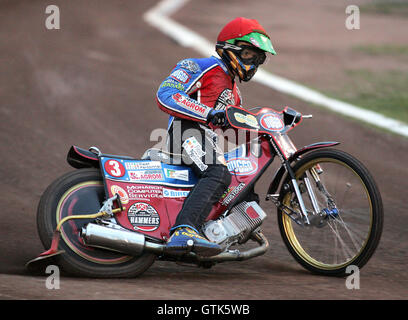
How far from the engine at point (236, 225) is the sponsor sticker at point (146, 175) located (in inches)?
22.4

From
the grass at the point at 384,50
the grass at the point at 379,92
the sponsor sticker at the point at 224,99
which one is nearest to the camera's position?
the sponsor sticker at the point at 224,99

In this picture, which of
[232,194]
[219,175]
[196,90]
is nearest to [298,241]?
[232,194]

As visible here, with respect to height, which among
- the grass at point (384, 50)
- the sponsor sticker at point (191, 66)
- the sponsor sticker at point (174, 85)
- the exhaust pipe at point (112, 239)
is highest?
the grass at point (384, 50)

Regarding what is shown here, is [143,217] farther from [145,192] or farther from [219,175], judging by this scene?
[219,175]

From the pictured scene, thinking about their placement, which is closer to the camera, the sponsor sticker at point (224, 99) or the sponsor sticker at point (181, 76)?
the sponsor sticker at point (181, 76)

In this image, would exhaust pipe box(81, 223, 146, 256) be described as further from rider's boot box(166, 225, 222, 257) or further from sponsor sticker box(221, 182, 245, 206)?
sponsor sticker box(221, 182, 245, 206)

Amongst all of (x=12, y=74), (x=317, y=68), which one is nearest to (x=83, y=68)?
(x=12, y=74)

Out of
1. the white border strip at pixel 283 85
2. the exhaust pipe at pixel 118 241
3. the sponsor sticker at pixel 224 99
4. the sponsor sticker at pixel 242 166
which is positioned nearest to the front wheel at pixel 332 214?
A: the sponsor sticker at pixel 242 166

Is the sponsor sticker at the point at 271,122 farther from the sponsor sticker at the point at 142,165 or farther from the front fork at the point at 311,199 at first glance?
the sponsor sticker at the point at 142,165

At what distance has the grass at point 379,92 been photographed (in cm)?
1251

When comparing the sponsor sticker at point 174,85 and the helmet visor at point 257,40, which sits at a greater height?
the helmet visor at point 257,40

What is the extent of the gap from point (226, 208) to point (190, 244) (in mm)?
614

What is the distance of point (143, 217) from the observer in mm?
5742

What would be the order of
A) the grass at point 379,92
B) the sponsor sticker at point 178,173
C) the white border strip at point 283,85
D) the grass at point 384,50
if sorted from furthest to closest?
the grass at point 384,50 → the grass at point 379,92 → the white border strip at point 283,85 → the sponsor sticker at point 178,173
